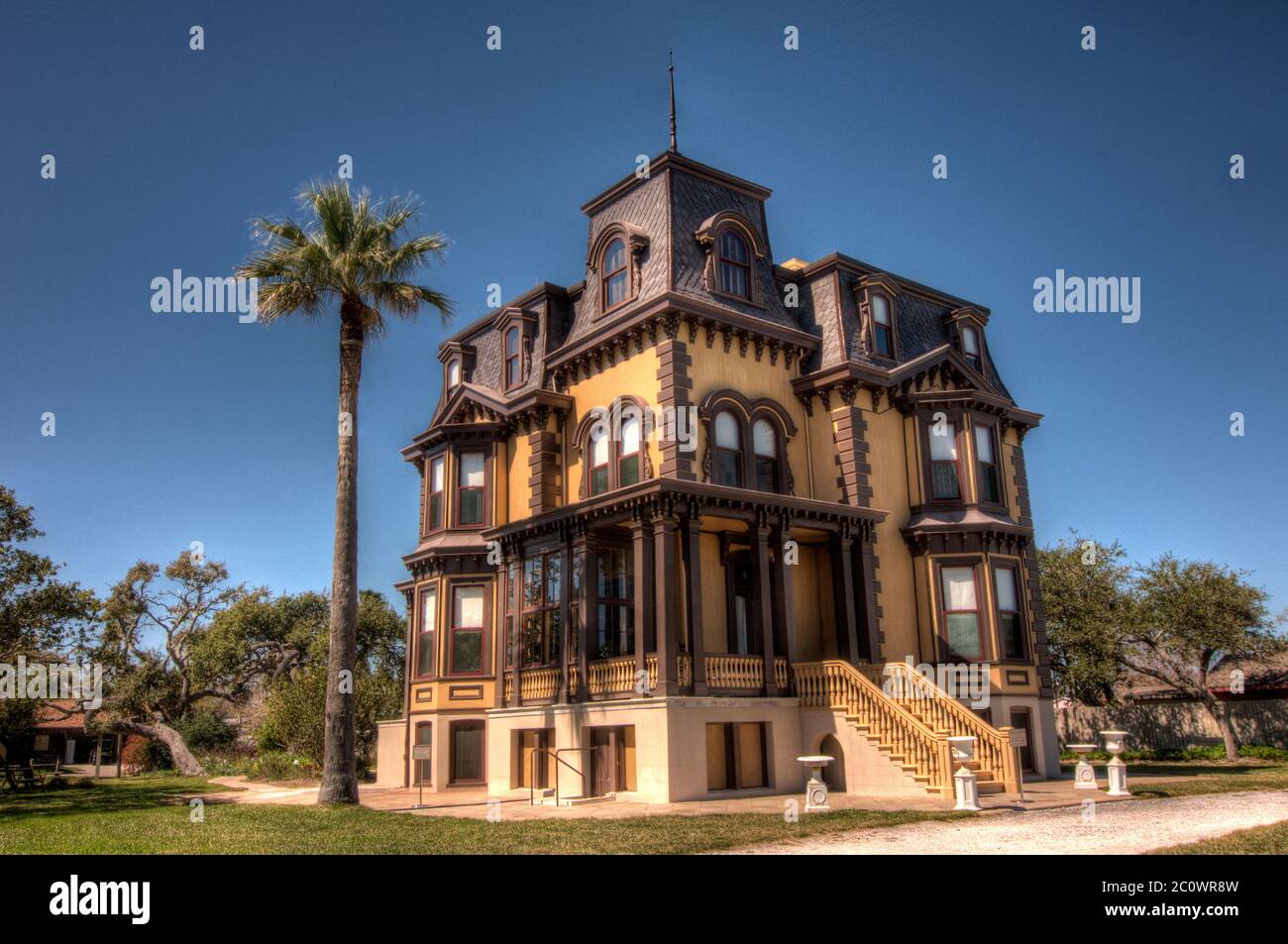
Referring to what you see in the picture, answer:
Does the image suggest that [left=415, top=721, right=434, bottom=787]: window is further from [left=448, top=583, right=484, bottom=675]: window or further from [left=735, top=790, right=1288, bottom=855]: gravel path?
[left=735, top=790, right=1288, bottom=855]: gravel path

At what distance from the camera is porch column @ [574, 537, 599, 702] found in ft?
71.9

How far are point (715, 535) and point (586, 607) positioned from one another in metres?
3.51

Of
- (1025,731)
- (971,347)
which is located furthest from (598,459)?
(1025,731)

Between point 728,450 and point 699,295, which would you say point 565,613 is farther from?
point 699,295

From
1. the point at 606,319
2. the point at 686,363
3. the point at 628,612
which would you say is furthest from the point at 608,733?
the point at 606,319

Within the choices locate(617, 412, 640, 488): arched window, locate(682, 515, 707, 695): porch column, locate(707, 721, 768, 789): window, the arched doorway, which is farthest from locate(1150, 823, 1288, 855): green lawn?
locate(617, 412, 640, 488): arched window

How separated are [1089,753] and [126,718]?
1556 inches

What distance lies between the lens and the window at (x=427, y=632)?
27531 mm

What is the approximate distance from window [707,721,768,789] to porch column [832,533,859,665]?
2866mm

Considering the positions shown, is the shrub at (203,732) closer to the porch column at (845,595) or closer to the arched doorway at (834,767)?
the porch column at (845,595)

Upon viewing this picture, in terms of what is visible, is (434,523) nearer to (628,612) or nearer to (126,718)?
(628,612)

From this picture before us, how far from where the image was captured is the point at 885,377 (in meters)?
25.6

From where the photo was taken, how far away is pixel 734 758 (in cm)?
2145
